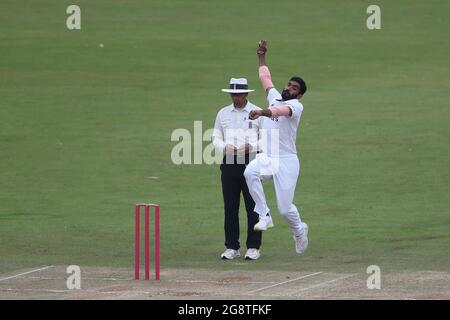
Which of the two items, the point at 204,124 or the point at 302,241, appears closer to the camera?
the point at 302,241

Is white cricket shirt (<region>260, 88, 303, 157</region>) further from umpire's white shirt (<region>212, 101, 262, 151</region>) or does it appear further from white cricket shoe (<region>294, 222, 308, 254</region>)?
white cricket shoe (<region>294, 222, 308, 254</region>)

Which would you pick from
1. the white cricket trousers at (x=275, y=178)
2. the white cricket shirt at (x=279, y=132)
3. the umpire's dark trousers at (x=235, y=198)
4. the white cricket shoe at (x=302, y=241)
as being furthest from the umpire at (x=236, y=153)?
the white cricket shoe at (x=302, y=241)

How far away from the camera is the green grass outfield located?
17.7 metres

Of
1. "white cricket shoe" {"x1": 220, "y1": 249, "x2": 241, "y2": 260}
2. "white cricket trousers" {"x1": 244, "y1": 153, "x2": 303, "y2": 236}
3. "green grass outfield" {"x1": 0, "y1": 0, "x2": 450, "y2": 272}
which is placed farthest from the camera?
"green grass outfield" {"x1": 0, "y1": 0, "x2": 450, "y2": 272}

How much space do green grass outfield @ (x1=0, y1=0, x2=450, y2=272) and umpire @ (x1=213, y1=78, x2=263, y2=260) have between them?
41 centimetres

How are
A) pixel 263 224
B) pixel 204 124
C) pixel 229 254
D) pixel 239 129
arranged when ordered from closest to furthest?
pixel 263 224 < pixel 239 129 < pixel 229 254 < pixel 204 124

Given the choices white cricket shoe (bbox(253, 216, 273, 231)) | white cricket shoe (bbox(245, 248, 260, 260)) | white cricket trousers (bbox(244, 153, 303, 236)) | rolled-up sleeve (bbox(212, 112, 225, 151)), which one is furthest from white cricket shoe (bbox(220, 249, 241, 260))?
rolled-up sleeve (bbox(212, 112, 225, 151))

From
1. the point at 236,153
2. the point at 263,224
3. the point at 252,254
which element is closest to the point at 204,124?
the point at 236,153

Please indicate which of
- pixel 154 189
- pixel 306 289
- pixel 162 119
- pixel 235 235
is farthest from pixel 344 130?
pixel 306 289

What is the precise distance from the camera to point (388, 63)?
112ft

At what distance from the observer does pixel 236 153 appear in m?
16.1

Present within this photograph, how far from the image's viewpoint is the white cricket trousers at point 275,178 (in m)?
15.6

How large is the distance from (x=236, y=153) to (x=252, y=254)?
55.5 inches

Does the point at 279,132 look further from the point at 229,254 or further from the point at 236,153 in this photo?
the point at 229,254
